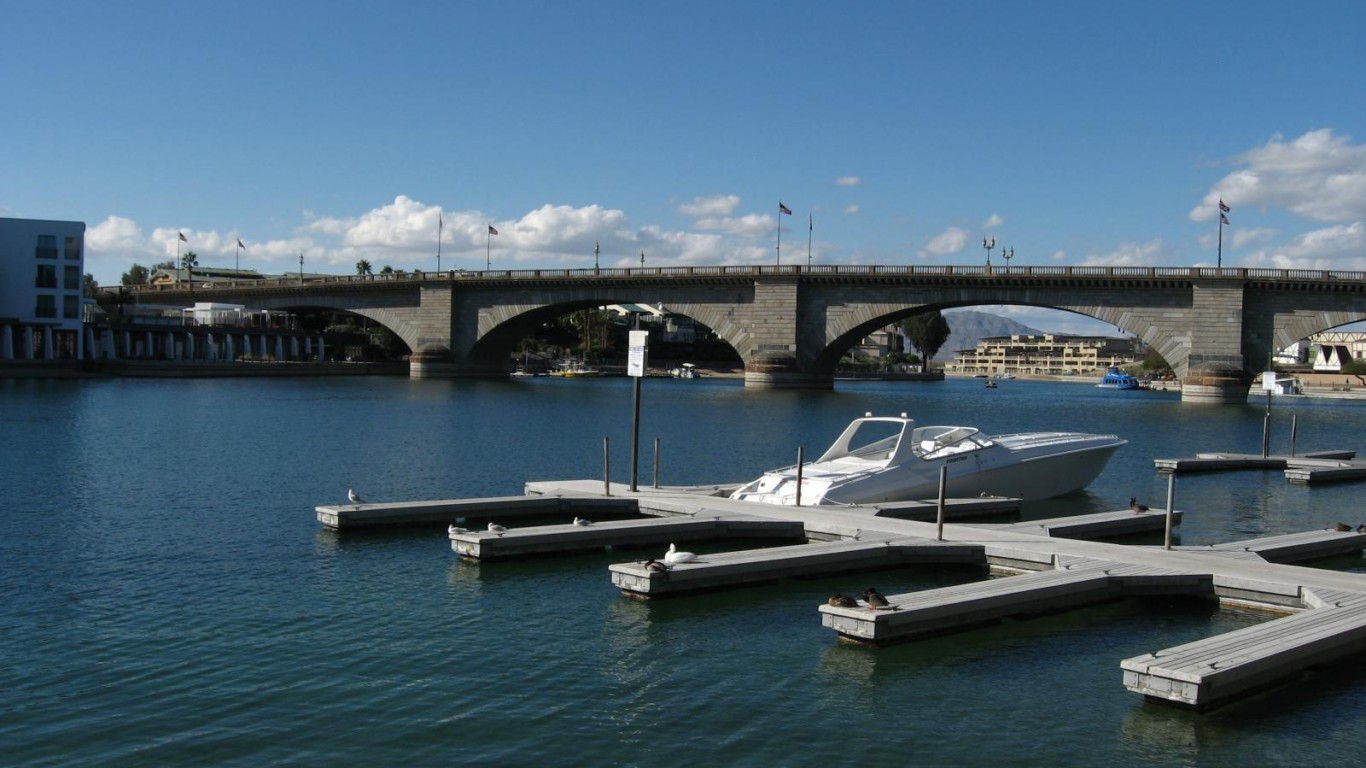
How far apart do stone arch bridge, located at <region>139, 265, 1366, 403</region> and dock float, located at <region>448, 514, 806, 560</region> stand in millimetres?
68631

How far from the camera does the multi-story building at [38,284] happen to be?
9700cm

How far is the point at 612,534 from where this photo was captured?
890 inches

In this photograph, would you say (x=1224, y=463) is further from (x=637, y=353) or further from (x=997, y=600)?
(x=997, y=600)

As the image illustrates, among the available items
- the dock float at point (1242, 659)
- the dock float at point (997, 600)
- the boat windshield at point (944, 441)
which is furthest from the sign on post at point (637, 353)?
the dock float at point (1242, 659)

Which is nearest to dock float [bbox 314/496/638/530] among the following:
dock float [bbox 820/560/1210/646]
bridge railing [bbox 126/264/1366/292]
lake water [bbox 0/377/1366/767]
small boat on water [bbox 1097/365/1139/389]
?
lake water [bbox 0/377/1366/767]

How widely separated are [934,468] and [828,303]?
68710mm

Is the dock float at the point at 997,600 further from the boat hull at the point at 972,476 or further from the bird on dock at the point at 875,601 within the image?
the boat hull at the point at 972,476

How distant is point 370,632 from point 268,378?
104 m

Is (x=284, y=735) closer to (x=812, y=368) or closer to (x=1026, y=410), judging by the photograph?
(x=1026, y=410)

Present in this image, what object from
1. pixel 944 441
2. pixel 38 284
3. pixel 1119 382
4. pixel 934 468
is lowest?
pixel 934 468

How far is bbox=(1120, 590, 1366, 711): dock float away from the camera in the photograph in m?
13.2

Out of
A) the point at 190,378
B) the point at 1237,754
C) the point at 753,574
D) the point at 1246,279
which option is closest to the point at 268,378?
the point at 190,378

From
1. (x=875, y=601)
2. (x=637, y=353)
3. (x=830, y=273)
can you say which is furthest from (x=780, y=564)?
(x=830, y=273)

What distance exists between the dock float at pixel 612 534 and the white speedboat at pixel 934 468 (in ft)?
8.37
